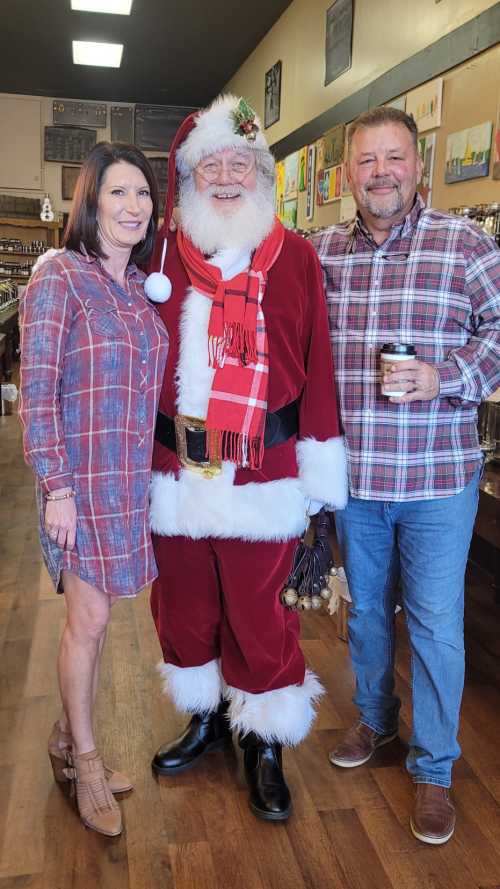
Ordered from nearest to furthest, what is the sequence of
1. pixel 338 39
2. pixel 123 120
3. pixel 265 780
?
pixel 265 780 → pixel 338 39 → pixel 123 120

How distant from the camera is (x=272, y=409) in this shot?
2.03m

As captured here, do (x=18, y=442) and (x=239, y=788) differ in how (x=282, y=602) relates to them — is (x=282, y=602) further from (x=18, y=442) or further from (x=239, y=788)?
(x=18, y=442)

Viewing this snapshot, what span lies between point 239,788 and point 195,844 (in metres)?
0.26

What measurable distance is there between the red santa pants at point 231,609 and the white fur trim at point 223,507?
5 centimetres

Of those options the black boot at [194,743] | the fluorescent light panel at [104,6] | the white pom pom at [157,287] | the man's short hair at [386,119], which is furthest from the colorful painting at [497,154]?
the fluorescent light panel at [104,6]

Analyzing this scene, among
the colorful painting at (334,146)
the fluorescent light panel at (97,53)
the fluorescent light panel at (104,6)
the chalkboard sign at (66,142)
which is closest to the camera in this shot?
the colorful painting at (334,146)

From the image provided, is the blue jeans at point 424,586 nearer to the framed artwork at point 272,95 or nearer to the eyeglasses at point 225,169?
the eyeglasses at point 225,169

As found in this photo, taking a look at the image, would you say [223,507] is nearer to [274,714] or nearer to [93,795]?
[274,714]

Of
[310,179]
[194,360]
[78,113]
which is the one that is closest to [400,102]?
[310,179]

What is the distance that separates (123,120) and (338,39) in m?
7.16

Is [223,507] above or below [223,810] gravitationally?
above

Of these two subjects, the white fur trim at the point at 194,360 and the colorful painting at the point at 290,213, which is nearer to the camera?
the white fur trim at the point at 194,360

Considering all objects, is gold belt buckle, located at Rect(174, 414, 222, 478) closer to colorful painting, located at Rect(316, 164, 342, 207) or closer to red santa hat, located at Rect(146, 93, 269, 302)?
red santa hat, located at Rect(146, 93, 269, 302)

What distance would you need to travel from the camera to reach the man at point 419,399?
6.25 feet
